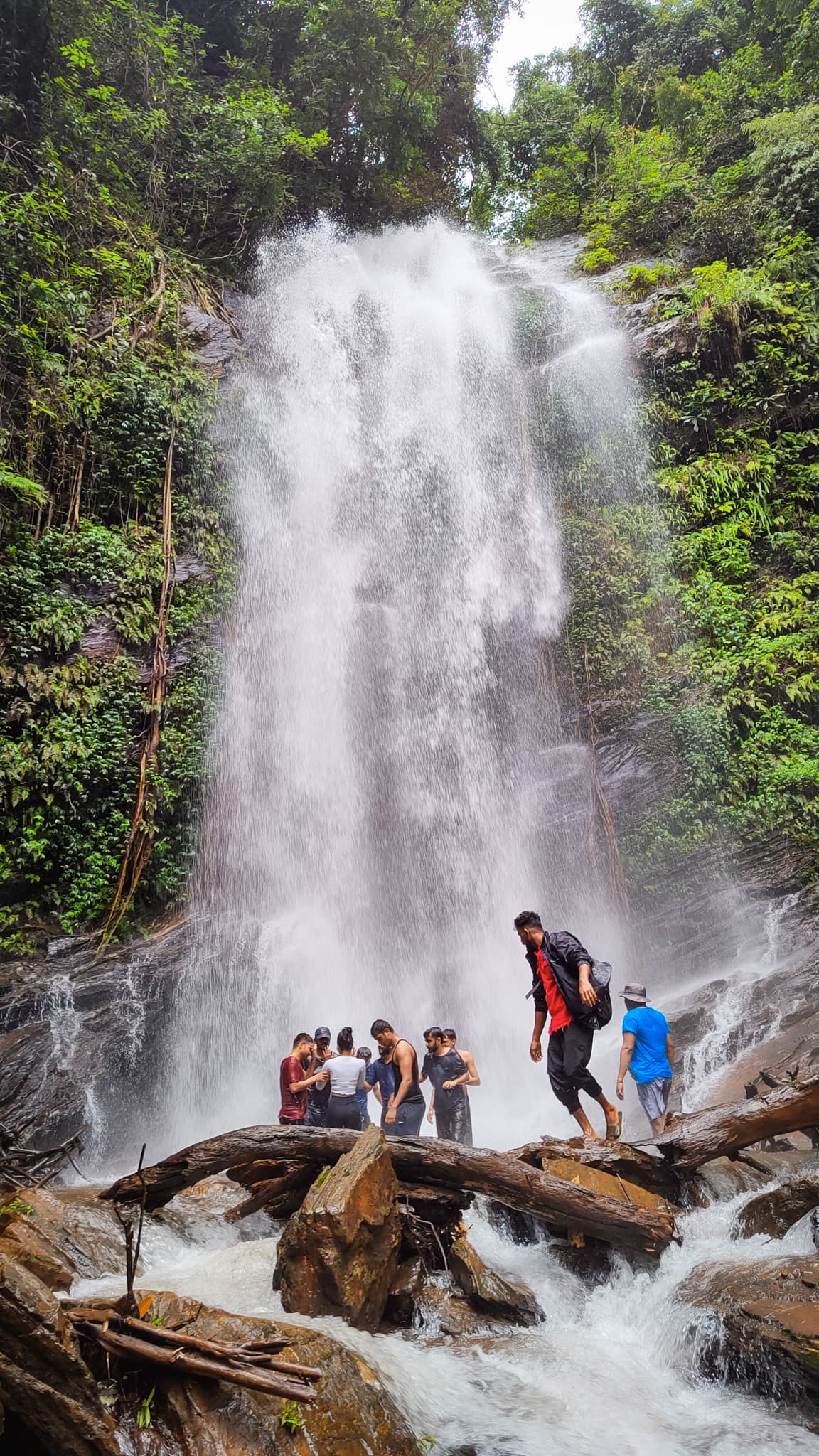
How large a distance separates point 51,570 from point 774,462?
12206mm

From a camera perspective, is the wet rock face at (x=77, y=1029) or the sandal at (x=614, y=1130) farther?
the wet rock face at (x=77, y=1029)

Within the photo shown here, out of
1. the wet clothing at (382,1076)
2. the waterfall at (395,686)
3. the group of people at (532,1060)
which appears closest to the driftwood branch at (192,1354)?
the group of people at (532,1060)

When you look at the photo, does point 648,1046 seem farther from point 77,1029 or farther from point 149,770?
point 149,770

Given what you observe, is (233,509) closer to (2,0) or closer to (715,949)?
(2,0)

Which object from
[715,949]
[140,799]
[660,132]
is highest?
[660,132]

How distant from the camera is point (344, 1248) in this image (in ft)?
10.7

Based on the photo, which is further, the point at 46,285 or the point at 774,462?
the point at 774,462

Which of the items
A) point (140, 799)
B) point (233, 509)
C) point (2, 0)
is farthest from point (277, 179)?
point (140, 799)

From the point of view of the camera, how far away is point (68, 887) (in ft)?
31.6

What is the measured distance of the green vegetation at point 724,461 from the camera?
39.5 feet

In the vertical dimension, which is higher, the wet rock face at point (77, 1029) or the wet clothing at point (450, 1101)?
the wet rock face at point (77, 1029)

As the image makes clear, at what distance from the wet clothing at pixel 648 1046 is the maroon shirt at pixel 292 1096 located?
266 cm

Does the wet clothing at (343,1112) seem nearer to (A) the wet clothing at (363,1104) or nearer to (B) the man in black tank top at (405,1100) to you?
(A) the wet clothing at (363,1104)

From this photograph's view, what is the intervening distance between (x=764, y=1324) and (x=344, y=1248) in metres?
1.64
